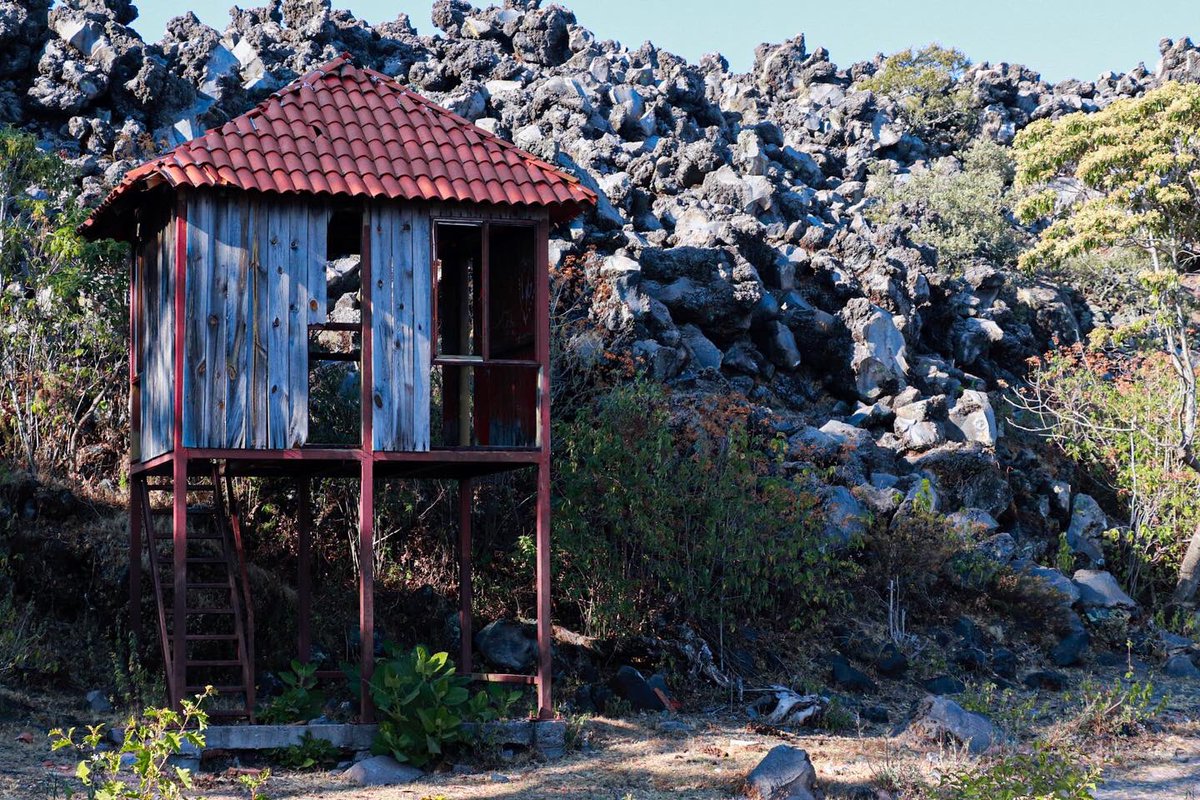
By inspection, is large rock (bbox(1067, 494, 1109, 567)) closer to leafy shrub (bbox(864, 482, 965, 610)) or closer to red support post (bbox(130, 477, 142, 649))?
leafy shrub (bbox(864, 482, 965, 610))

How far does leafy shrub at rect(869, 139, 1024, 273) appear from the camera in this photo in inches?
1259

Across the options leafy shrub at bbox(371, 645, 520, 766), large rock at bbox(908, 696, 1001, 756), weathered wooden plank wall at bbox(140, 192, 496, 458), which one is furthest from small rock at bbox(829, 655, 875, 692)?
weathered wooden plank wall at bbox(140, 192, 496, 458)

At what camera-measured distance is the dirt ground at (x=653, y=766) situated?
9930 mm

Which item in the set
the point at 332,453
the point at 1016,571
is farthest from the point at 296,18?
the point at 332,453

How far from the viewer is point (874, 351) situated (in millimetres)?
23641

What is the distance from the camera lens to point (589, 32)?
3666 centimetres

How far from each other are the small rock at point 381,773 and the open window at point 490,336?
2934mm

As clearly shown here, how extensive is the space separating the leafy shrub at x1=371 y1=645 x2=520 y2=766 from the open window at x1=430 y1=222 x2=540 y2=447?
219 centimetres

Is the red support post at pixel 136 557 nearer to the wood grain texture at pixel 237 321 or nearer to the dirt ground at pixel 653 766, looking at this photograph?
the dirt ground at pixel 653 766

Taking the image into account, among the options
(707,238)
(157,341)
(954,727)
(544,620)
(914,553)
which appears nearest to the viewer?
(954,727)

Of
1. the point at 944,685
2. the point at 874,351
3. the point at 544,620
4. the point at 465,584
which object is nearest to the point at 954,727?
the point at 544,620

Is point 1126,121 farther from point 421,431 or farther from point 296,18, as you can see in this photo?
point 296,18

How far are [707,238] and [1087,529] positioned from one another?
8045mm

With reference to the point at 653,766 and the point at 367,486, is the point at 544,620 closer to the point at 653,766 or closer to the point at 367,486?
the point at 653,766
